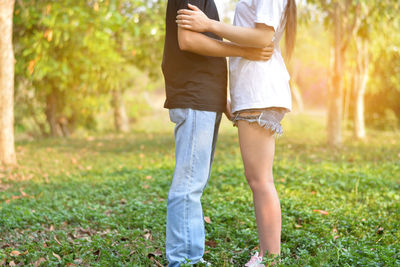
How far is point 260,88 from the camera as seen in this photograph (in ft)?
7.35

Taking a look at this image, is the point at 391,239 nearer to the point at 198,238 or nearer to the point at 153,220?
the point at 198,238

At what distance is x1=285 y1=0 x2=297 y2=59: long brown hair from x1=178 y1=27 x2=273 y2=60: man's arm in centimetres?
24

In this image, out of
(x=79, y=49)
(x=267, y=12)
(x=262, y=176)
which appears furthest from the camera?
(x=79, y=49)

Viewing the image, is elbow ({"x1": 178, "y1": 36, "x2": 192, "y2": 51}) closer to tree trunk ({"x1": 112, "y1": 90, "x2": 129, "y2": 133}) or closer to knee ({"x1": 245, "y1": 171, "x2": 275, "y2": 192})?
knee ({"x1": 245, "y1": 171, "x2": 275, "y2": 192})

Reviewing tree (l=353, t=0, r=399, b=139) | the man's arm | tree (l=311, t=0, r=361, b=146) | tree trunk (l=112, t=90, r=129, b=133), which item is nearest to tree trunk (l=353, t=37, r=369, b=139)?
tree (l=353, t=0, r=399, b=139)

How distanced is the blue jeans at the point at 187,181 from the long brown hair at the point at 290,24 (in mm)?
600

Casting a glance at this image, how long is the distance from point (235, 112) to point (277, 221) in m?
0.66

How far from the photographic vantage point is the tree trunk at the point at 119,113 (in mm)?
13344

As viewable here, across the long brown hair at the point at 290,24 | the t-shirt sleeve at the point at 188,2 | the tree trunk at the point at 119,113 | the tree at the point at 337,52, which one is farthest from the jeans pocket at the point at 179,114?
the tree trunk at the point at 119,113

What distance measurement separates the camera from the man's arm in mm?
2145

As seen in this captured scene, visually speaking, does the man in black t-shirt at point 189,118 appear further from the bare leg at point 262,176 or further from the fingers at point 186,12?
the bare leg at point 262,176

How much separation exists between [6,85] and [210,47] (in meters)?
5.19

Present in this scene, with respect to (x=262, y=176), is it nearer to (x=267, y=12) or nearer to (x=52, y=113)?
(x=267, y=12)

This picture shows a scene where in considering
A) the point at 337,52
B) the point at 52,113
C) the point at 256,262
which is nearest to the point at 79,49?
the point at 52,113
